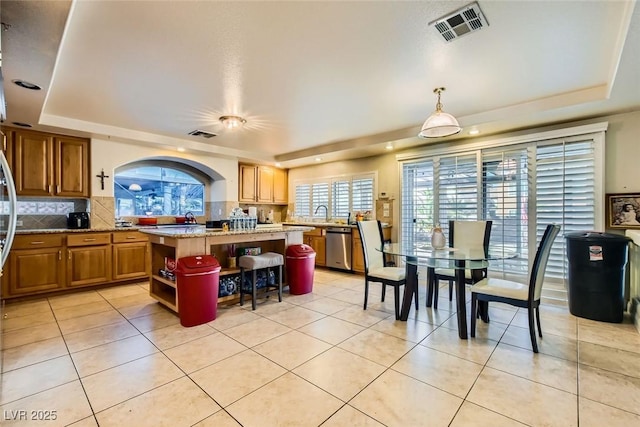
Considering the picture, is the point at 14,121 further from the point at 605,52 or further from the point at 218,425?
the point at 605,52

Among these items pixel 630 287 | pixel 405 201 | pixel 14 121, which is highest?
pixel 14 121

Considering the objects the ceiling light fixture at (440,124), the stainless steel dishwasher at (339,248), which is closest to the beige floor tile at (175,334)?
the ceiling light fixture at (440,124)

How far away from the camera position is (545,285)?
394 centimetres

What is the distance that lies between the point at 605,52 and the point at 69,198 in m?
6.63

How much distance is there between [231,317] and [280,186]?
4.52m

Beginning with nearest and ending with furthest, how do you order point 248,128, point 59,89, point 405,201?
point 59,89
point 248,128
point 405,201

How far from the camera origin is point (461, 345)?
2.64 m

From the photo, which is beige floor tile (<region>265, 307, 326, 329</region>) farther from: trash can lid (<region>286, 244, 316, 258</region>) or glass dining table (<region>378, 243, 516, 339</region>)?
glass dining table (<region>378, 243, 516, 339</region>)

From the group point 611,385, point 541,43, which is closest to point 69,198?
point 541,43

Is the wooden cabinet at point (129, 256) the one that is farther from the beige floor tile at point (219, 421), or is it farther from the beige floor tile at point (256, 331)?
the beige floor tile at point (219, 421)

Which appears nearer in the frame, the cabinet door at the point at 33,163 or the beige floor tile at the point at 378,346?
the beige floor tile at the point at 378,346

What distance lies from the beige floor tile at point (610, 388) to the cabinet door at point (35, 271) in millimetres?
5751

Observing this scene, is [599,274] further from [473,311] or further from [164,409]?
[164,409]

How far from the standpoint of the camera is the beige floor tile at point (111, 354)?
229 cm
